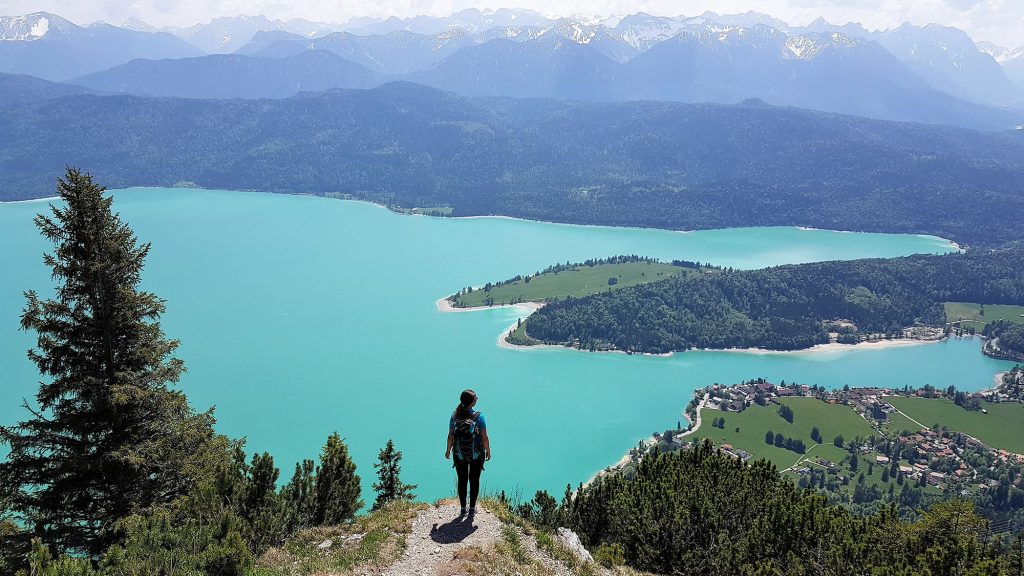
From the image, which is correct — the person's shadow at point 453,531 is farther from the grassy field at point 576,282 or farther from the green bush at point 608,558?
the grassy field at point 576,282

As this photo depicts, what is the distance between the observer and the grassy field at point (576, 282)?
105m

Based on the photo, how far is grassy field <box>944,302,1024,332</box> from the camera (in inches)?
4075

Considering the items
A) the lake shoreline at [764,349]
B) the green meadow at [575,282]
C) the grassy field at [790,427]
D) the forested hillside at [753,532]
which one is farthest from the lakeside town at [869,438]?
the green meadow at [575,282]

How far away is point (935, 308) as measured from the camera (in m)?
106

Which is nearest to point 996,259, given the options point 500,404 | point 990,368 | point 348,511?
point 990,368

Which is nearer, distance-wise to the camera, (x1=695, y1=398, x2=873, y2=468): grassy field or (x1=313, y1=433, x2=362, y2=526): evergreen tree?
(x1=313, y1=433, x2=362, y2=526): evergreen tree

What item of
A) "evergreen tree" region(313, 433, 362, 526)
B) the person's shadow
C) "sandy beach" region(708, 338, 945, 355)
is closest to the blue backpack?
the person's shadow

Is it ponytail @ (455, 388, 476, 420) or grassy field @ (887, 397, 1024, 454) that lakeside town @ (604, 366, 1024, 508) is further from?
ponytail @ (455, 388, 476, 420)

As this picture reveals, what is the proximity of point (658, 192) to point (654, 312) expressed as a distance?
11141cm

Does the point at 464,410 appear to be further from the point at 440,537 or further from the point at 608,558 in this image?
the point at 608,558

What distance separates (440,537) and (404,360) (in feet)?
231

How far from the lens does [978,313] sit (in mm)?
107938

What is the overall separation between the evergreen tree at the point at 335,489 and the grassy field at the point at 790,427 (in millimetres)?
47602

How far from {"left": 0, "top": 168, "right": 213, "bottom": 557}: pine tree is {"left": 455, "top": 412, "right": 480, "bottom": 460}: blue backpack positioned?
5.51 meters
